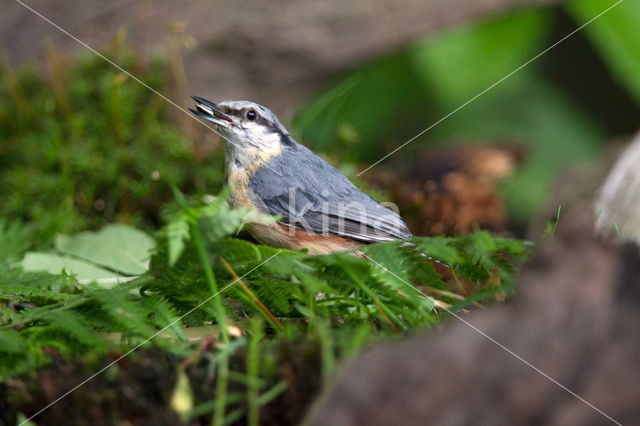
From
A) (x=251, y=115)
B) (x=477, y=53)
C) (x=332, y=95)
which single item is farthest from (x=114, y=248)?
(x=477, y=53)

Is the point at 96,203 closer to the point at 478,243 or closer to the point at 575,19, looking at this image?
the point at 478,243

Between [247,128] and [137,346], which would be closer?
[137,346]

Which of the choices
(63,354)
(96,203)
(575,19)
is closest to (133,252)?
(96,203)

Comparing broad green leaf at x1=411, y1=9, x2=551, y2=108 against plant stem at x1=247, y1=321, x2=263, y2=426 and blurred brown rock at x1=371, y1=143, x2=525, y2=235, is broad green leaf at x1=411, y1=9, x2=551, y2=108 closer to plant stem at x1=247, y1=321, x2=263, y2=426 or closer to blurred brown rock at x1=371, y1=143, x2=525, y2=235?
blurred brown rock at x1=371, y1=143, x2=525, y2=235

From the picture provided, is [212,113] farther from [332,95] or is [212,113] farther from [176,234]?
[176,234]

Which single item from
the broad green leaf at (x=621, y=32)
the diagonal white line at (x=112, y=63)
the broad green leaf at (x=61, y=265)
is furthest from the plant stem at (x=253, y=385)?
the broad green leaf at (x=621, y=32)

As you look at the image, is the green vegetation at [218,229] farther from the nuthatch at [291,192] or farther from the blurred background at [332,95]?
the nuthatch at [291,192]

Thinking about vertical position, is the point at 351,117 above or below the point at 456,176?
above
